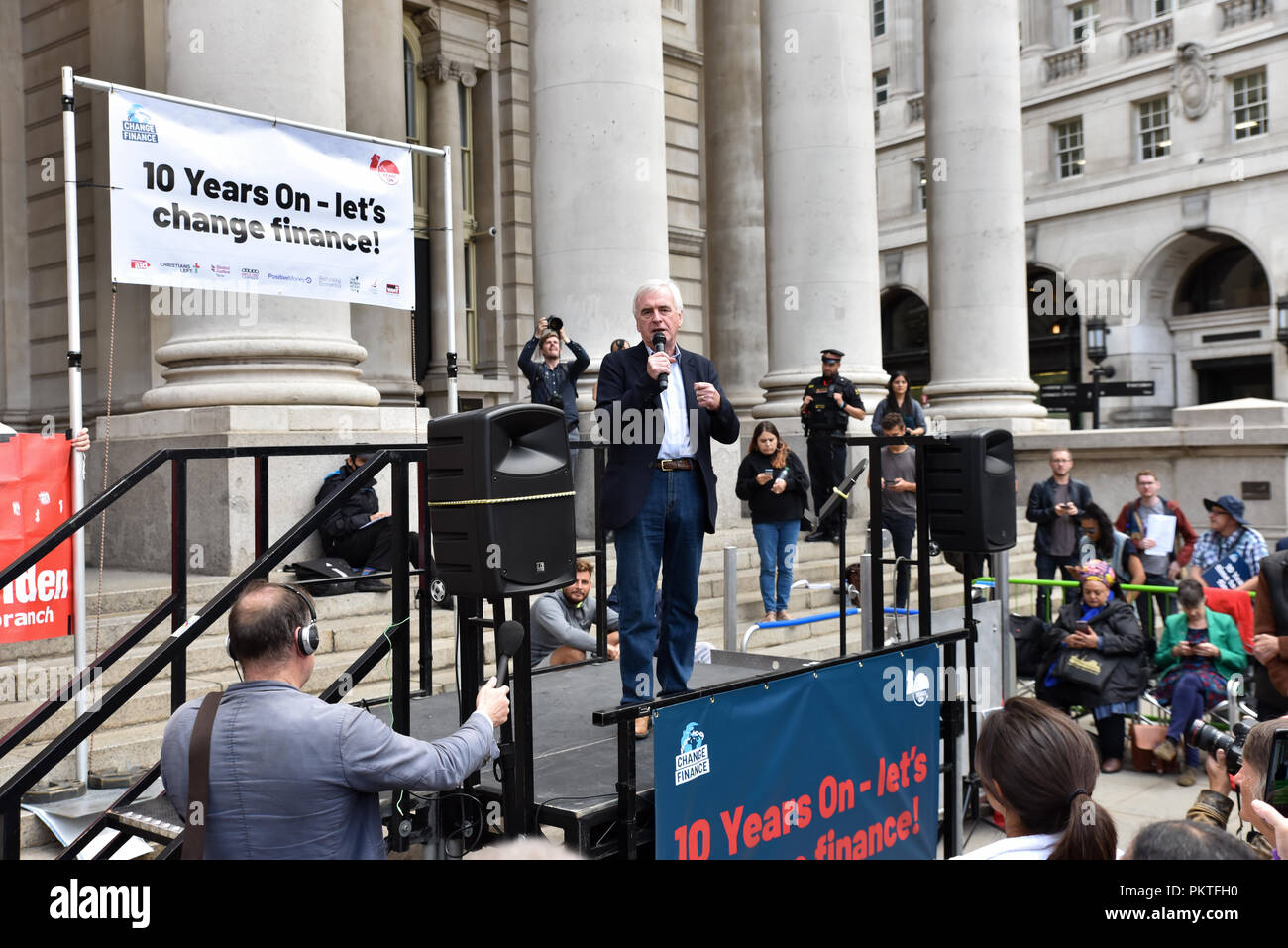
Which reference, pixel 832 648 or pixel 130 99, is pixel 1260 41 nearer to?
pixel 832 648

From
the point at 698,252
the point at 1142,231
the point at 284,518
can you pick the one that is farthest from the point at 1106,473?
the point at 1142,231

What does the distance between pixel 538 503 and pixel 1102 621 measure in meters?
6.39

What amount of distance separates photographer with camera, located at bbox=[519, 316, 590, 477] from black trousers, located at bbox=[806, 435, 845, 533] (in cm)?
361

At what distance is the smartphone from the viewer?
10.5 ft

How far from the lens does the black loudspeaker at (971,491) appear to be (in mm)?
6617

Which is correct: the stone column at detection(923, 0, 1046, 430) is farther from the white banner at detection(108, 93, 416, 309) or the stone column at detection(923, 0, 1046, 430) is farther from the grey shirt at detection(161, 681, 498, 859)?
the grey shirt at detection(161, 681, 498, 859)

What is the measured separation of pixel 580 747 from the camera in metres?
5.84

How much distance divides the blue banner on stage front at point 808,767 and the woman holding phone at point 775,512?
508 centimetres

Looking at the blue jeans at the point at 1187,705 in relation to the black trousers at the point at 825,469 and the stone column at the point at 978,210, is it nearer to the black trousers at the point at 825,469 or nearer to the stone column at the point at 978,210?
the black trousers at the point at 825,469

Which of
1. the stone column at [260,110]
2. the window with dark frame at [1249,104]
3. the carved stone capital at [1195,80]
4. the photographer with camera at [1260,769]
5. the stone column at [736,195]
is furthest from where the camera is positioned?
the carved stone capital at [1195,80]

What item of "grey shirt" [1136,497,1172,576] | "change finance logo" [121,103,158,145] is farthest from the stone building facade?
"grey shirt" [1136,497,1172,576]

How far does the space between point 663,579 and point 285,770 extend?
2.69 meters

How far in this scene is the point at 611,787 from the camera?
509cm

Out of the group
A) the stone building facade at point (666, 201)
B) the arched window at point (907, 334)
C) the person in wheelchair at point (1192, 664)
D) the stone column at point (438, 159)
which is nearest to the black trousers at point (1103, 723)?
the person in wheelchair at point (1192, 664)
